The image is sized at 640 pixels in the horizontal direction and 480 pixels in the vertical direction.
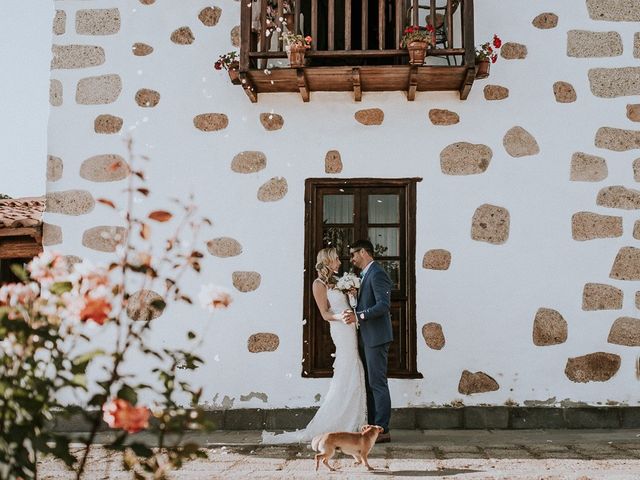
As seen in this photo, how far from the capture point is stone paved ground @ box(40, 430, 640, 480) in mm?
Answer: 3867

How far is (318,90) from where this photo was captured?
19.5 feet

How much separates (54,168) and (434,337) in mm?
3648

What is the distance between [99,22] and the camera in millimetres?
6191

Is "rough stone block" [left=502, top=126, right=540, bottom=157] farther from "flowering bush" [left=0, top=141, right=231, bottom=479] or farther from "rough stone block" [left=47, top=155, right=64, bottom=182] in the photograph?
"flowering bush" [left=0, top=141, right=231, bottom=479]

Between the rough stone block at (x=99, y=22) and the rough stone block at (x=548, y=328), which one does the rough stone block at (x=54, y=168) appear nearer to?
the rough stone block at (x=99, y=22)

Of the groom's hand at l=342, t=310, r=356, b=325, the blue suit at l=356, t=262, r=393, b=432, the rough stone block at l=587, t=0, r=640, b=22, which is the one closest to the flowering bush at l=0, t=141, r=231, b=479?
the blue suit at l=356, t=262, r=393, b=432

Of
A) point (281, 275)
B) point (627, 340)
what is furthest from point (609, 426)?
point (281, 275)

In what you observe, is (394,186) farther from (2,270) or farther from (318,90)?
(2,270)

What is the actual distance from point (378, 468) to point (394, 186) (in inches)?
103

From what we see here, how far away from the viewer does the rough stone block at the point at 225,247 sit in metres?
5.89

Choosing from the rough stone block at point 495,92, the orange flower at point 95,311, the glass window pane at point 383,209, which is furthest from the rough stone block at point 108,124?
the orange flower at point 95,311

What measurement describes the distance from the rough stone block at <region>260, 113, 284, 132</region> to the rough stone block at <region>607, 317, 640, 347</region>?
131 inches

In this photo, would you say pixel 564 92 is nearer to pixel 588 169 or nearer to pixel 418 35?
pixel 588 169

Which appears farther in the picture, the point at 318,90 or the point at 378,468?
the point at 318,90
